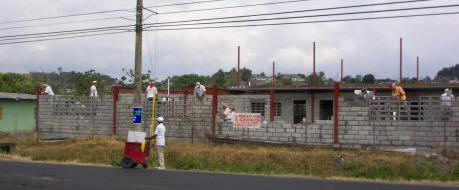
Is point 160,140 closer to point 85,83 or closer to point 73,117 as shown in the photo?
point 73,117

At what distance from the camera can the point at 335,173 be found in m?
16.0

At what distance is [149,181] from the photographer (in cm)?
1305

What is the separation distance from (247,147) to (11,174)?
7.88 m

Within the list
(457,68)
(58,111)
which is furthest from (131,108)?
(457,68)

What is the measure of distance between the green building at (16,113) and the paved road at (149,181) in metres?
16.5

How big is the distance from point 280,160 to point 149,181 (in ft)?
17.3

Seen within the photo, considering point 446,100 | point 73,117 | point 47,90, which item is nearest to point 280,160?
point 446,100

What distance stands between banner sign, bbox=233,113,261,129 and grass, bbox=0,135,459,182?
866 mm

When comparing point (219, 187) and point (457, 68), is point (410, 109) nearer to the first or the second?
point (219, 187)

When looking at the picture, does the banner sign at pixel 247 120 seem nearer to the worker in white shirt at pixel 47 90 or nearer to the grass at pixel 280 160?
the grass at pixel 280 160

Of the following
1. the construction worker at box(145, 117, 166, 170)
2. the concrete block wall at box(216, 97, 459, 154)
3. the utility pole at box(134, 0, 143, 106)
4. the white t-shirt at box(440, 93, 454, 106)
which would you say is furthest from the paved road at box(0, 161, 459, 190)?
the utility pole at box(134, 0, 143, 106)

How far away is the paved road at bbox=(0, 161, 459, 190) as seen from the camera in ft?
39.7

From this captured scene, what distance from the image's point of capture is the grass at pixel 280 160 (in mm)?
15367

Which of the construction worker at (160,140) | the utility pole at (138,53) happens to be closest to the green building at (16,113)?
the utility pole at (138,53)
